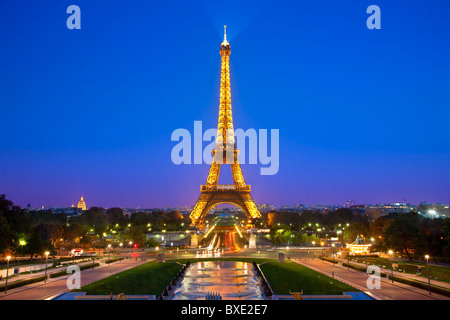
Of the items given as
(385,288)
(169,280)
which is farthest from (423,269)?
(169,280)

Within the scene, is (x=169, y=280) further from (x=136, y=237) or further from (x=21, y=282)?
(x=136, y=237)

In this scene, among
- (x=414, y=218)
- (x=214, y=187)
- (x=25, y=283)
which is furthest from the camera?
(x=214, y=187)

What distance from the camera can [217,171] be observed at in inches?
3809

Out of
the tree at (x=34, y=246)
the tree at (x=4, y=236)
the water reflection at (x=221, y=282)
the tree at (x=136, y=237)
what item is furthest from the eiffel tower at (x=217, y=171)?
the tree at (x=4, y=236)

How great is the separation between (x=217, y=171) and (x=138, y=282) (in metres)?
62.1

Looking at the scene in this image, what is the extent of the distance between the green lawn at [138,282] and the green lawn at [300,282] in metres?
12.0

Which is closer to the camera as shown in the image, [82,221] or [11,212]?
[11,212]

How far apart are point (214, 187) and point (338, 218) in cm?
4829

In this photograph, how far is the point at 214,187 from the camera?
308 feet

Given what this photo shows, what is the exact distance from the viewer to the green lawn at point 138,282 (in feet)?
104

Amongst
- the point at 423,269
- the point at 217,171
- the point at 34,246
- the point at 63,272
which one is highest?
the point at 217,171

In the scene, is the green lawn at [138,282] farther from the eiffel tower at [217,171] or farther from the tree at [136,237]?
the eiffel tower at [217,171]
